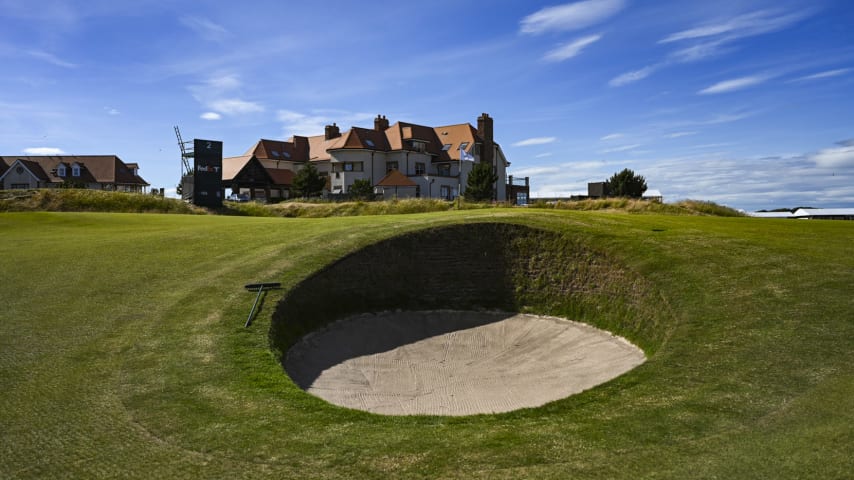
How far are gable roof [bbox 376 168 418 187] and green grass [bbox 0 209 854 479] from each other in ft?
168

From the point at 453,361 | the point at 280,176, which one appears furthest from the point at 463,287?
the point at 280,176

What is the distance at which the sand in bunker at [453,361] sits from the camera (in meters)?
11.9

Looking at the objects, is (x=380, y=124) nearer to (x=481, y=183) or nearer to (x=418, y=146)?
(x=418, y=146)

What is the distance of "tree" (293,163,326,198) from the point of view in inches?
2692

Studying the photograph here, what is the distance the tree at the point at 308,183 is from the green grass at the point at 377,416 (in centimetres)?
5168

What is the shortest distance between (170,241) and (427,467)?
1630cm

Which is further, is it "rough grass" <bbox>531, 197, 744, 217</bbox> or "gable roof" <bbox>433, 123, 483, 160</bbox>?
"gable roof" <bbox>433, 123, 483, 160</bbox>

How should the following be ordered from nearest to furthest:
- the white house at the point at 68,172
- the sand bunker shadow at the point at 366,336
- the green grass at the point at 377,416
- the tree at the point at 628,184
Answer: the green grass at the point at 377,416, the sand bunker shadow at the point at 366,336, the tree at the point at 628,184, the white house at the point at 68,172

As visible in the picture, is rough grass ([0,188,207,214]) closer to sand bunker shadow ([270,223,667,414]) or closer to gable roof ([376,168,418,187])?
gable roof ([376,168,418,187])

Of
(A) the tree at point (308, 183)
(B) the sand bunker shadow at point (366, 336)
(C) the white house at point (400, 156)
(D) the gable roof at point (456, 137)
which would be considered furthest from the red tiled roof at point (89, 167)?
(B) the sand bunker shadow at point (366, 336)

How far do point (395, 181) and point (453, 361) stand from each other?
179 feet

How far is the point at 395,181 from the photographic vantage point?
68.5m

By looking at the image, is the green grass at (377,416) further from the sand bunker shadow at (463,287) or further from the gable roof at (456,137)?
the gable roof at (456,137)

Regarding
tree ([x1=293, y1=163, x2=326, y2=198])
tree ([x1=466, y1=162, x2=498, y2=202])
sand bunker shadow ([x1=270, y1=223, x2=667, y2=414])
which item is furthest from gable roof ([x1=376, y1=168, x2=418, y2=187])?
sand bunker shadow ([x1=270, y1=223, x2=667, y2=414])
